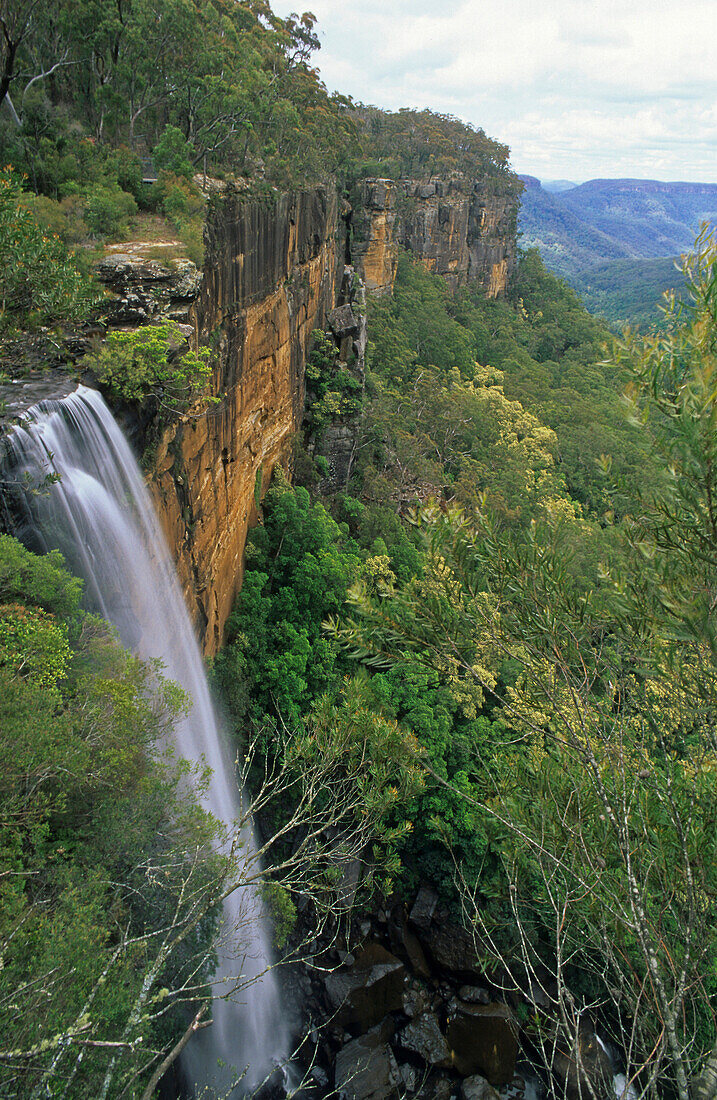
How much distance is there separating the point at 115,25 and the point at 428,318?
2589 centimetres

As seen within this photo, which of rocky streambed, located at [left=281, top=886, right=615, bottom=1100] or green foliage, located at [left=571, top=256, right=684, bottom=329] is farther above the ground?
green foliage, located at [left=571, top=256, right=684, bottom=329]

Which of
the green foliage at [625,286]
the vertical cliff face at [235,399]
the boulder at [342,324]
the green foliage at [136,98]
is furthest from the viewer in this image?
the green foliage at [625,286]

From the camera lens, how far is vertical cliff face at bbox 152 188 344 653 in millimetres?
11734

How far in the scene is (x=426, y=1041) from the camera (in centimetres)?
1166

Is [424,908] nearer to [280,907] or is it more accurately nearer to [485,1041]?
[485,1041]

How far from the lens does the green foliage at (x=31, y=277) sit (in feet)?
26.9

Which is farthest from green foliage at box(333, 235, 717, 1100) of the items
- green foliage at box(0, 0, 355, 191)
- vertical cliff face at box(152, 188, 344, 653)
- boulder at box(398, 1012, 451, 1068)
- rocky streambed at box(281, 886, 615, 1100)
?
green foliage at box(0, 0, 355, 191)

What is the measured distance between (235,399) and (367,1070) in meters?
13.4

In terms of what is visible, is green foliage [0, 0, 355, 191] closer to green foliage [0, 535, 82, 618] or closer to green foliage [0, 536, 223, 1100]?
green foliage [0, 535, 82, 618]

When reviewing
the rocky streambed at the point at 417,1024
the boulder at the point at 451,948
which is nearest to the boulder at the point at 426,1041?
the rocky streambed at the point at 417,1024

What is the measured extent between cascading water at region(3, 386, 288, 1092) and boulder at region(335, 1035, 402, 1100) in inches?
43.9

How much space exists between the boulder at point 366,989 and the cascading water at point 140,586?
1.16 meters

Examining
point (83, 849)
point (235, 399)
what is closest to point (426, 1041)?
point (83, 849)

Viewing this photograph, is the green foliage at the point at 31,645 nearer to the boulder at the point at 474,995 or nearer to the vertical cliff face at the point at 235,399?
the vertical cliff face at the point at 235,399
